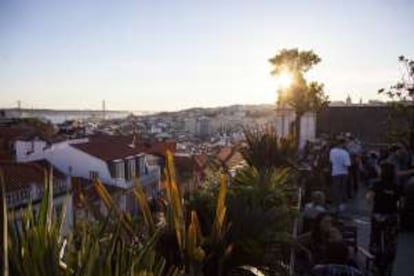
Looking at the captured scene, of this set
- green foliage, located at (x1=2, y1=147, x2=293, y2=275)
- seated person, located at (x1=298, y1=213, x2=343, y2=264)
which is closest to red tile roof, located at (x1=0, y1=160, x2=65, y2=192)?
seated person, located at (x1=298, y1=213, x2=343, y2=264)

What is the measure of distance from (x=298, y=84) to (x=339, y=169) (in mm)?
17591

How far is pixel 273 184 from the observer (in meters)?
4.89

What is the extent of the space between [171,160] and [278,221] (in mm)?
996

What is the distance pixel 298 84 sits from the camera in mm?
25219

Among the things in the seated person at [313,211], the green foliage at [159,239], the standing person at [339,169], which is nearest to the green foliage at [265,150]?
the seated person at [313,211]

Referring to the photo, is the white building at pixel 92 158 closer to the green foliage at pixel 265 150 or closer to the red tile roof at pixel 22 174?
the red tile roof at pixel 22 174

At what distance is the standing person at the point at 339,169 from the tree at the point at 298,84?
12042mm

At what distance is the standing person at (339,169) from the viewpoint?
26.4ft

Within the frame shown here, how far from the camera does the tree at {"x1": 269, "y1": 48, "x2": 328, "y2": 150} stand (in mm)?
21906

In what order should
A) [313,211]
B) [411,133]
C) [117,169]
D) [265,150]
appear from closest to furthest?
1. [313,211]
2. [265,150]
3. [411,133]
4. [117,169]

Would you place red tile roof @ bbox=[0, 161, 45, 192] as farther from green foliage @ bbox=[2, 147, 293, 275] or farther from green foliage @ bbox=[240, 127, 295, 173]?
green foliage @ bbox=[2, 147, 293, 275]

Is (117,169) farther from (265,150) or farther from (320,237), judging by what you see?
(320,237)

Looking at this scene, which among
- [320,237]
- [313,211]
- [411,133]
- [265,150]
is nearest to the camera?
[320,237]

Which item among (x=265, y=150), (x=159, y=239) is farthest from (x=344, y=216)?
(x=159, y=239)
